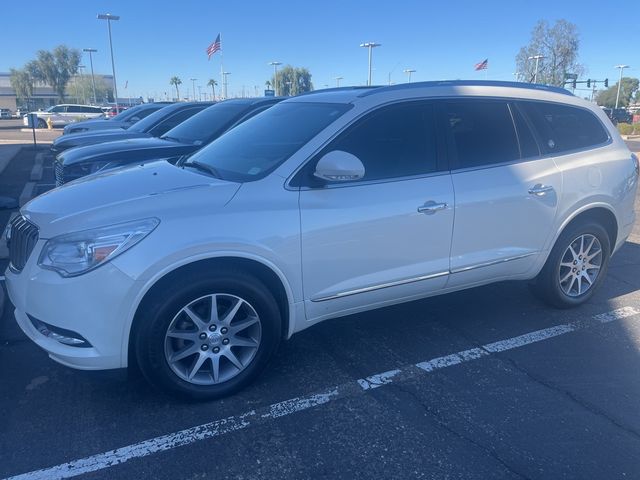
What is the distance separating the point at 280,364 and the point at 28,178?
1100 cm

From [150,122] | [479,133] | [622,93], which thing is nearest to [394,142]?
[479,133]

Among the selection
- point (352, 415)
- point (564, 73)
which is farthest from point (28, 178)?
point (564, 73)

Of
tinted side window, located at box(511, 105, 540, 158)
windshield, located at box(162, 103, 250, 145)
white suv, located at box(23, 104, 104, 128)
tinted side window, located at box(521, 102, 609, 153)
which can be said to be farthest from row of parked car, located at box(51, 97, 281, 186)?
white suv, located at box(23, 104, 104, 128)

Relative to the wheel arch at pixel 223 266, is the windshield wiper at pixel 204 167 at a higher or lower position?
higher

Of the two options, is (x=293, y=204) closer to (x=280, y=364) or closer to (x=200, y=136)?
(x=280, y=364)

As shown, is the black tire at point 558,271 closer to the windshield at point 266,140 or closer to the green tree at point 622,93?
the windshield at point 266,140

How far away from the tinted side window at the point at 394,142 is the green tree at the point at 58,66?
259 feet

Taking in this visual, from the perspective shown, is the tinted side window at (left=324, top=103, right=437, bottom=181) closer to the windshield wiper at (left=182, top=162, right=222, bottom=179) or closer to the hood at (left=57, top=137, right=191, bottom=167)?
the windshield wiper at (left=182, top=162, right=222, bottom=179)

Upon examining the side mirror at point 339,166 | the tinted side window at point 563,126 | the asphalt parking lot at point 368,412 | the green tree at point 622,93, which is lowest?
the asphalt parking lot at point 368,412

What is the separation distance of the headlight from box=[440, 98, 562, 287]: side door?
2224mm

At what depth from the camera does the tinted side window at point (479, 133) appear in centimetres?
397

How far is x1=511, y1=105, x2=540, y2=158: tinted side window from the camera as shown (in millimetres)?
4277

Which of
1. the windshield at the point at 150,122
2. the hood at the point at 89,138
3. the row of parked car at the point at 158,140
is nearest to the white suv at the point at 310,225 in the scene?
→ the row of parked car at the point at 158,140

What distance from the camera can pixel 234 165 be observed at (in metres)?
3.79
